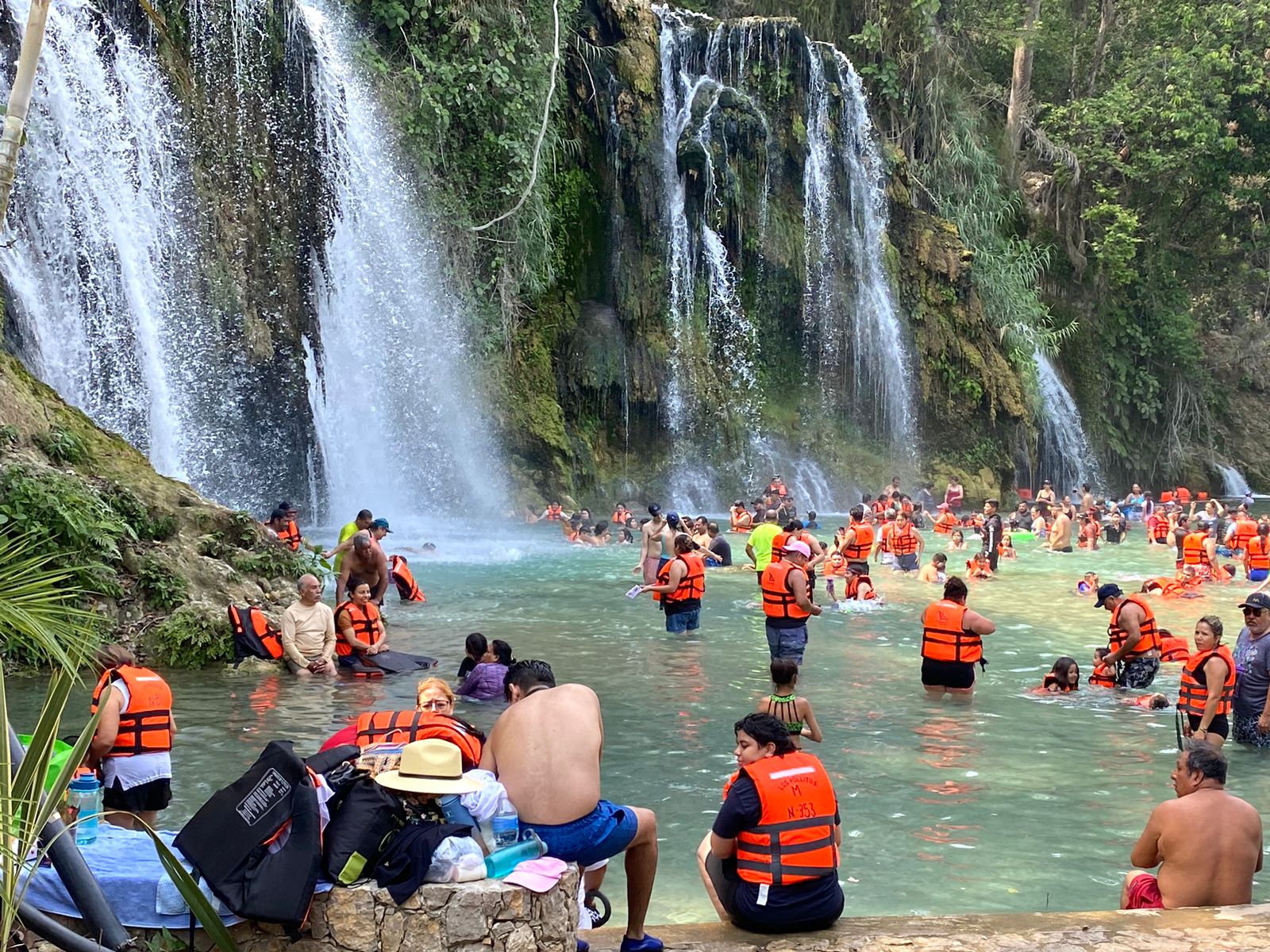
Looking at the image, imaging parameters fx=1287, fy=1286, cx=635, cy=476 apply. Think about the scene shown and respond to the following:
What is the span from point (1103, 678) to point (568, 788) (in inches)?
338

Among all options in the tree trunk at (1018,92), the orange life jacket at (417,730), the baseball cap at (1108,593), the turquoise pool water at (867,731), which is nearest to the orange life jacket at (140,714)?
the turquoise pool water at (867,731)

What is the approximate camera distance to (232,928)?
4.93 m

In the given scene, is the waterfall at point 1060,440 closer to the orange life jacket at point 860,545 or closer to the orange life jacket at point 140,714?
the orange life jacket at point 860,545

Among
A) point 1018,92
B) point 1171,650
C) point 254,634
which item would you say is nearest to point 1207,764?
point 1171,650

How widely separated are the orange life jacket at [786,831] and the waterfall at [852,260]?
2941cm

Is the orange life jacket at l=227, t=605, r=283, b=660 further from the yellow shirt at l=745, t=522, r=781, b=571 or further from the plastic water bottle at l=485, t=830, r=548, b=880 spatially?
the plastic water bottle at l=485, t=830, r=548, b=880

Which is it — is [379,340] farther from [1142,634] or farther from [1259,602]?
[1259,602]

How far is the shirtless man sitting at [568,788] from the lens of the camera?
5.36 metres

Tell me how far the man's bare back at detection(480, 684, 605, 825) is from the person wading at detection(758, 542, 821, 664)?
21.7 ft

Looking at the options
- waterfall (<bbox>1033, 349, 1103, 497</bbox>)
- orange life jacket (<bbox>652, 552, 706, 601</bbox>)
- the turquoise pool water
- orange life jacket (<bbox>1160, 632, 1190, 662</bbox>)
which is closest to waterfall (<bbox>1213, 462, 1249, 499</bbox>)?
waterfall (<bbox>1033, 349, 1103, 497</bbox>)

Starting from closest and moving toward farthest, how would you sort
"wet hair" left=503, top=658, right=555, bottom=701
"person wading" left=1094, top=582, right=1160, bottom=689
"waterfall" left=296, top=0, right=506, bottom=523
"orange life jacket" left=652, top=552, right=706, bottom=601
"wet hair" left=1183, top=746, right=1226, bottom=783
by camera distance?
"wet hair" left=503, top=658, right=555, bottom=701 < "wet hair" left=1183, top=746, right=1226, bottom=783 < "person wading" left=1094, top=582, right=1160, bottom=689 < "orange life jacket" left=652, top=552, right=706, bottom=601 < "waterfall" left=296, top=0, right=506, bottom=523

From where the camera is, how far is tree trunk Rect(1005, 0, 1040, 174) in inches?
1551

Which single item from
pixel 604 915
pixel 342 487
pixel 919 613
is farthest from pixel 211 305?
pixel 604 915

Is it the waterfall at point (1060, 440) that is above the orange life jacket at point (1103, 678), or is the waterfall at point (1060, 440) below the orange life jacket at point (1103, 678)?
above
